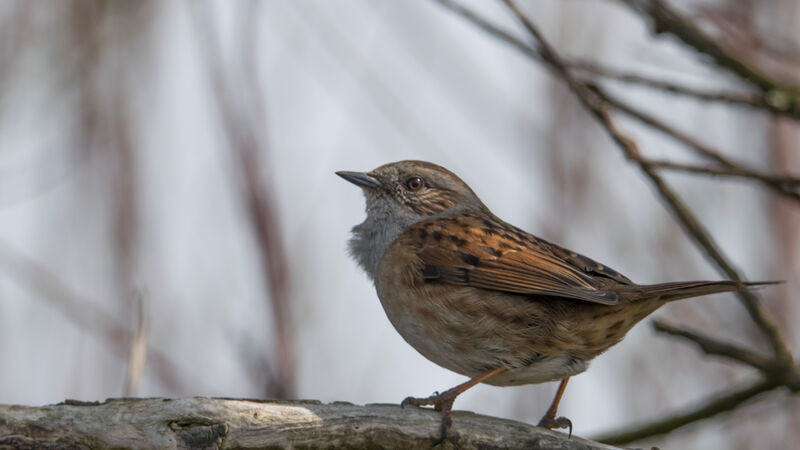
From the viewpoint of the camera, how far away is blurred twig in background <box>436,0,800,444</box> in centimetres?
339

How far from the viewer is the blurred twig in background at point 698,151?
133 inches

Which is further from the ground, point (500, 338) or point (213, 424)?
point (500, 338)

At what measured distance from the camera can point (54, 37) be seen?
20.3 feet

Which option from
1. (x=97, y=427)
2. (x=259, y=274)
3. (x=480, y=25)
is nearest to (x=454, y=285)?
(x=259, y=274)

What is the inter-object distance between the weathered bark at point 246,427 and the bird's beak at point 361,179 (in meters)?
1.86

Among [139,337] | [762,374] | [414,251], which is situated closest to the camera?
[139,337]

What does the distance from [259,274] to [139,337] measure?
74 cm

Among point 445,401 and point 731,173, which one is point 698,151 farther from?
point 445,401

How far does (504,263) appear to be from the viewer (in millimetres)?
3965

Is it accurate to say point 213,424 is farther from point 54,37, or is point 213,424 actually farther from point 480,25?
point 54,37

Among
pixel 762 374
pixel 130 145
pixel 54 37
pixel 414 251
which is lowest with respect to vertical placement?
pixel 762 374

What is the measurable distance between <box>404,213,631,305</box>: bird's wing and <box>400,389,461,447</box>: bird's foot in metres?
0.63

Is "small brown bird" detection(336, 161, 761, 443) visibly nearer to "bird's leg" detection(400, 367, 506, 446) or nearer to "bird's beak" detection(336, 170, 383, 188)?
"bird's leg" detection(400, 367, 506, 446)

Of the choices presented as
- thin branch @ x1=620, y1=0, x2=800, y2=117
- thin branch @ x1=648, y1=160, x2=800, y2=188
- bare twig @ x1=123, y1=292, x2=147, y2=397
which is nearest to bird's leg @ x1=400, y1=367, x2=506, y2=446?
bare twig @ x1=123, y1=292, x2=147, y2=397
